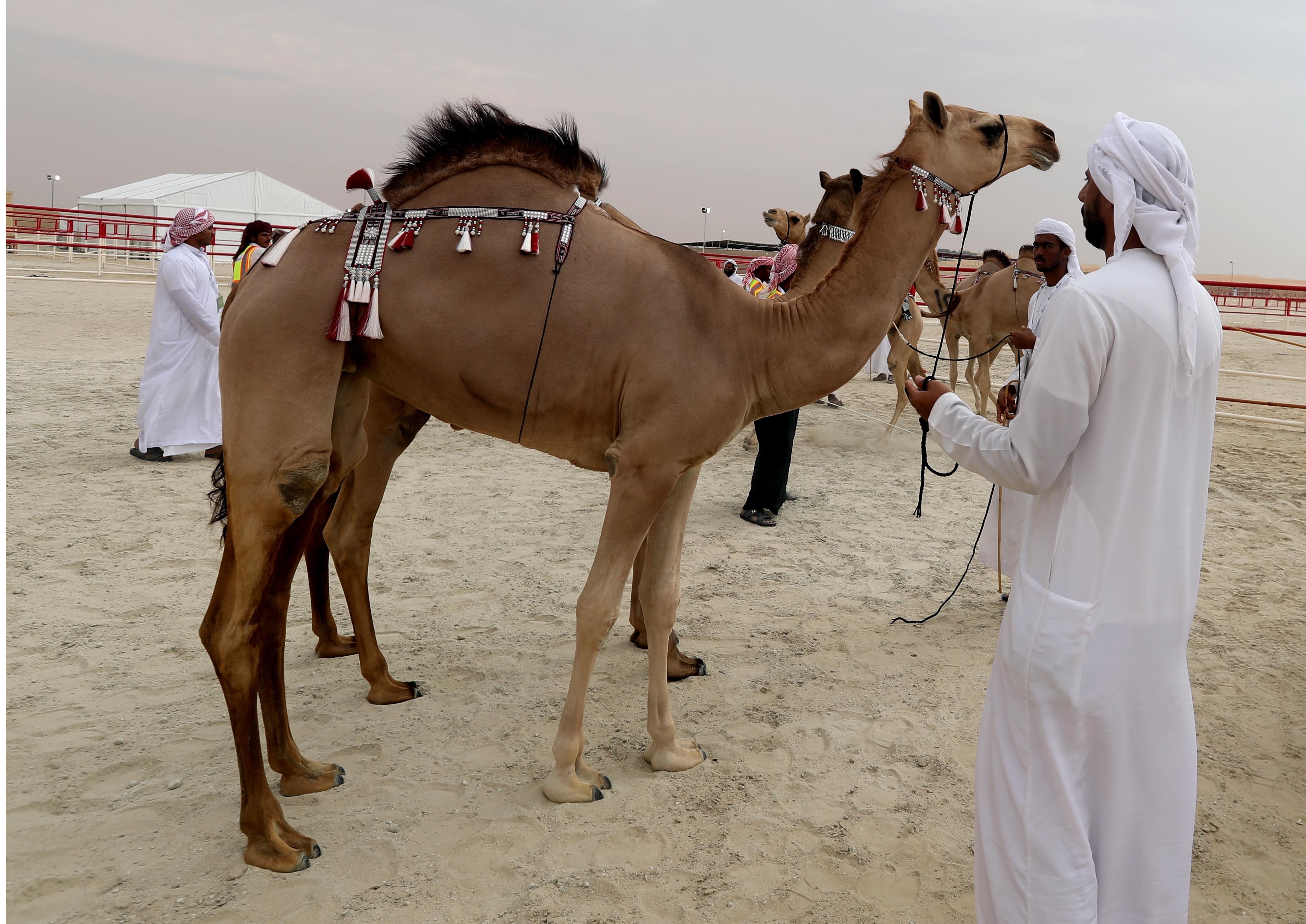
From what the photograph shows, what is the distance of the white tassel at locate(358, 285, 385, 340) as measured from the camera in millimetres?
2979

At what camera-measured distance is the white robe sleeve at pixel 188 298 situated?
781 centimetres

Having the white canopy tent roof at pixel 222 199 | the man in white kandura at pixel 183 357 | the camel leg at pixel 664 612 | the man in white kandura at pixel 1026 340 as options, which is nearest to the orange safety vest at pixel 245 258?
the man in white kandura at pixel 183 357

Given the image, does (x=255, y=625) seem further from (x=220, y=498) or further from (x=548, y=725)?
(x=548, y=725)

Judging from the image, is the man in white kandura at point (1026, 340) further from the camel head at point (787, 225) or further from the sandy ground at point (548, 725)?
the camel head at point (787, 225)

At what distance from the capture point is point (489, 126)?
3.26 metres

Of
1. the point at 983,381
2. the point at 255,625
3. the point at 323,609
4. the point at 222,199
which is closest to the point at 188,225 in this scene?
the point at 323,609

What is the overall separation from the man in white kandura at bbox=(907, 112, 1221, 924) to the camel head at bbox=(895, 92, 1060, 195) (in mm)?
1013

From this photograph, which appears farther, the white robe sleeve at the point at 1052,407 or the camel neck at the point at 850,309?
the camel neck at the point at 850,309

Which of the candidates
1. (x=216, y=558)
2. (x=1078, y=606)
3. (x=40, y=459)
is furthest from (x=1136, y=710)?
(x=40, y=459)

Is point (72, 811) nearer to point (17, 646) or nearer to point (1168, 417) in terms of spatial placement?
point (17, 646)

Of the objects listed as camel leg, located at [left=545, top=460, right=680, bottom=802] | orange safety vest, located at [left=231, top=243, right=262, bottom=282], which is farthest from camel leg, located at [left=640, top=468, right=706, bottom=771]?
orange safety vest, located at [left=231, top=243, right=262, bottom=282]

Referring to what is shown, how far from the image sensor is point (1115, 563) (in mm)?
2146

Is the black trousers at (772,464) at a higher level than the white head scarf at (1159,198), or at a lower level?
lower

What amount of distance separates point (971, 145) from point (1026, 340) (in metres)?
2.24
